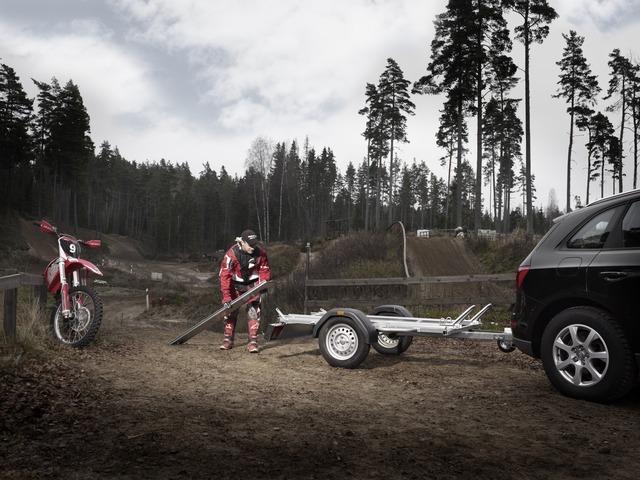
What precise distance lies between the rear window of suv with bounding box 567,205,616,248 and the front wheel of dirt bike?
6.19 m

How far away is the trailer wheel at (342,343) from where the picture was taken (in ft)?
19.7

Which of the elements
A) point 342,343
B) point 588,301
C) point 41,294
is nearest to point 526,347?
point 588,301

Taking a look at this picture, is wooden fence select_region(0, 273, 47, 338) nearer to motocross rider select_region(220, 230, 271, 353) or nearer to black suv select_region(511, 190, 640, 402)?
motocross rider select_region(220, 230, 271, 353)

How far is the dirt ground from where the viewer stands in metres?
2.74

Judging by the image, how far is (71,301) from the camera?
6.72m

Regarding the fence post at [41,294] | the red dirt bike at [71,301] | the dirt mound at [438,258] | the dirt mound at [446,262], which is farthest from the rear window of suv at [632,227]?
the dirt mound at [438,258]

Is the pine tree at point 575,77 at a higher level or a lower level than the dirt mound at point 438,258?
higher

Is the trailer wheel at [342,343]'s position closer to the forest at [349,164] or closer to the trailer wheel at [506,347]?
the trailer wheel at [506,347]

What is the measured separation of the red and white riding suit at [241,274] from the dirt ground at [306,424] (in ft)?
5.17

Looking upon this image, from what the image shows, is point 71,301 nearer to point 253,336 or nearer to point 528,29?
point 253,336

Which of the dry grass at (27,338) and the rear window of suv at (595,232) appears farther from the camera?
the dry grass at (27,338)

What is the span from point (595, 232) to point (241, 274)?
5.40 metres

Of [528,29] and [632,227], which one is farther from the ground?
[528,29]

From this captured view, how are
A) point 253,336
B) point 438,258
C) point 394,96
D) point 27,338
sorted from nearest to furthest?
point 27,338, point 253,336, point 438,258, point 394,96
